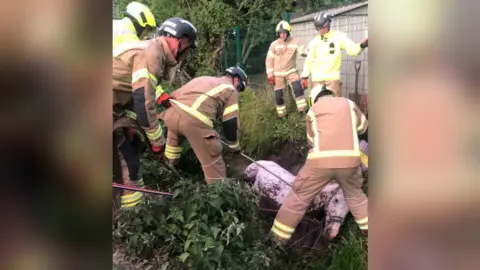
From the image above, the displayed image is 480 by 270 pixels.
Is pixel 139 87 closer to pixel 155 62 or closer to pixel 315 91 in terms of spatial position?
pixel 155 62

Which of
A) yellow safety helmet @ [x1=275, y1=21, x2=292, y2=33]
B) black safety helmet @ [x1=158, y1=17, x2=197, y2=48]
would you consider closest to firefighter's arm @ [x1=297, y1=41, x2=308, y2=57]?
yellow safety helmet @ [x1=275, y1=21, x2=292, y2=33]

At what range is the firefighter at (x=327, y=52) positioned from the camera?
127 inches

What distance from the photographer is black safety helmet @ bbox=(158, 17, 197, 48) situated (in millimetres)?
3273

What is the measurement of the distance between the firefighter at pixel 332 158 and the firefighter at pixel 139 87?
87cm

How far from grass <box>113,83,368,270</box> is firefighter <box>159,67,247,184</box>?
0.06 meters

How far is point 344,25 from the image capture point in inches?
126

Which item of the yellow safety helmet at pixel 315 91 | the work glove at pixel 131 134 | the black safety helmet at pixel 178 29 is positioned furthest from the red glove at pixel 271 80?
the work glove at pixel 131 134

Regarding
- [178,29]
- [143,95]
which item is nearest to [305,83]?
[178,29]

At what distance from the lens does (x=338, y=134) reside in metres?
3.15

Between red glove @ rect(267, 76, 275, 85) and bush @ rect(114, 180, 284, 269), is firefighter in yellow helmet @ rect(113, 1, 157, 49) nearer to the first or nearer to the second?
red glove @ rect(267, 76, 275, 85)
